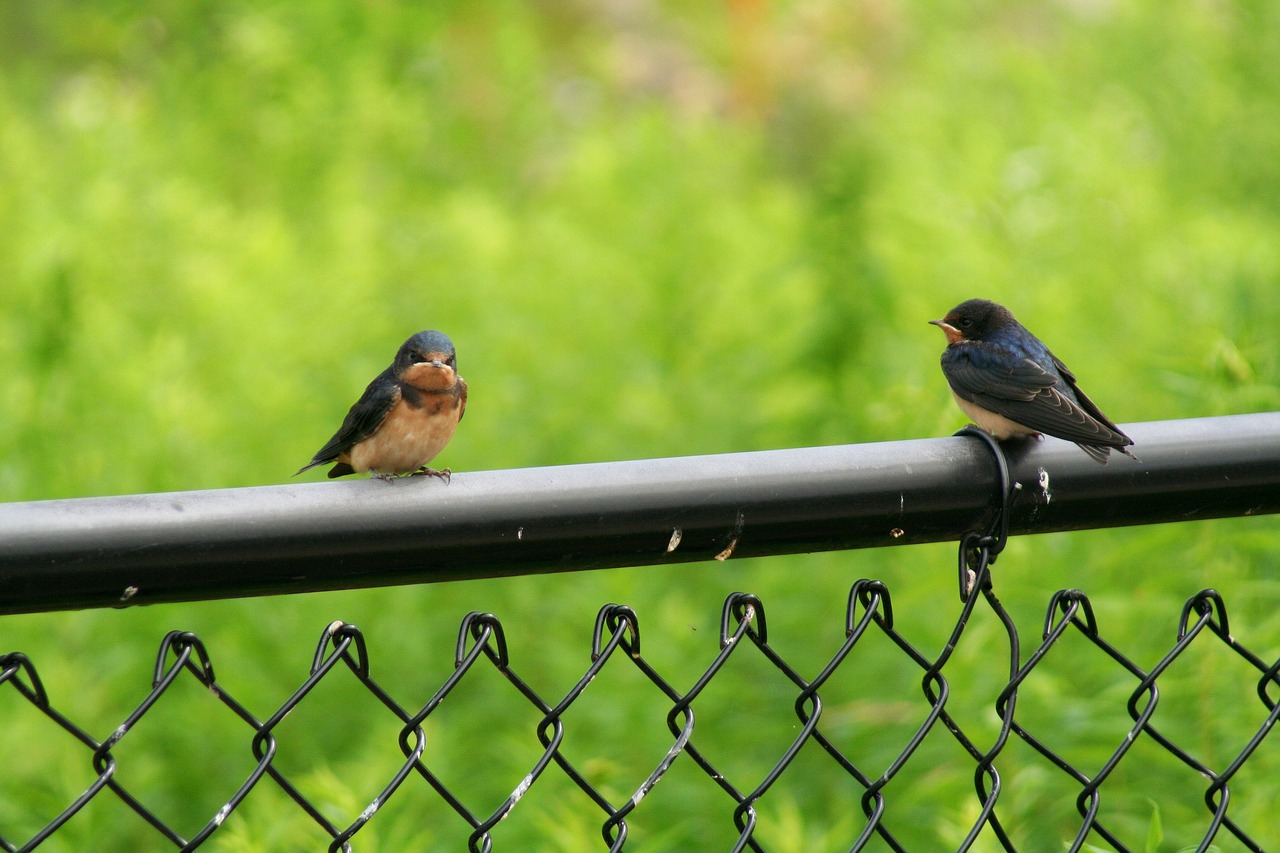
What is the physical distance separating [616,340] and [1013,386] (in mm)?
3516

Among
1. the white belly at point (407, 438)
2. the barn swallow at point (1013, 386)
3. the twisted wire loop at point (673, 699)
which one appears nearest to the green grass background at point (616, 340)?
the twisted wire loop at point (673, 699)

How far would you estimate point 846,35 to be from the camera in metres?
11.1

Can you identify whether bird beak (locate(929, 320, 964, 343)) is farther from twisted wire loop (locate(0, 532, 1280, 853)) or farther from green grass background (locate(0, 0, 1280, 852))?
twisted wire loop (locate(0, 532, 1280, 853))

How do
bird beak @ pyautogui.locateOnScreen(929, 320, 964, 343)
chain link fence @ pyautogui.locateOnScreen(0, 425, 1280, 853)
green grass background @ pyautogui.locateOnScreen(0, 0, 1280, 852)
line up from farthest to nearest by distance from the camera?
1. green grass background @ pyautogui.locateOnScreen(0, 0, 1280, 852)
2. bird beak @ pyautogui.locateOnScreen(929, 320, 964, 343)
3. chain link fence @ pyautogui.locateOnScreen(0, 425, 1280, 853)

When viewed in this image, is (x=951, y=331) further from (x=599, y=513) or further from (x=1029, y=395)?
(x=599, y=513)

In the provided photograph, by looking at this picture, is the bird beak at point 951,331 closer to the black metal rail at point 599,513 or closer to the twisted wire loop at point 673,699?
the twisted wire loop at point 673,699

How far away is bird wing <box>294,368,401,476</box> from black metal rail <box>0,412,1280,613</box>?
1.35 m

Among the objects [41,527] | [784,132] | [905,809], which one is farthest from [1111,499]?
[784,132]

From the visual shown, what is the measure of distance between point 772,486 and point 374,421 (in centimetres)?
146

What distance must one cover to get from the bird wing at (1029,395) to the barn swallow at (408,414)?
1.01m

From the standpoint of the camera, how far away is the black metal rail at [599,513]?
3.98ft

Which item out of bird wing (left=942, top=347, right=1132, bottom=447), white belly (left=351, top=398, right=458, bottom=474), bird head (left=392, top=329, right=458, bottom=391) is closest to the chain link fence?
bird wing (left=942, top=347, right=1132, bottom=447)

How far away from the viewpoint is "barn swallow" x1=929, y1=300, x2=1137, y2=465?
1.78 meters

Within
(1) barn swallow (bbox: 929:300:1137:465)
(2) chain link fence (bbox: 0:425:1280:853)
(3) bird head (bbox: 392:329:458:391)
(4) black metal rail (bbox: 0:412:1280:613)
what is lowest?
(2) chain link fence (bbox: 0:425:1280:853)
